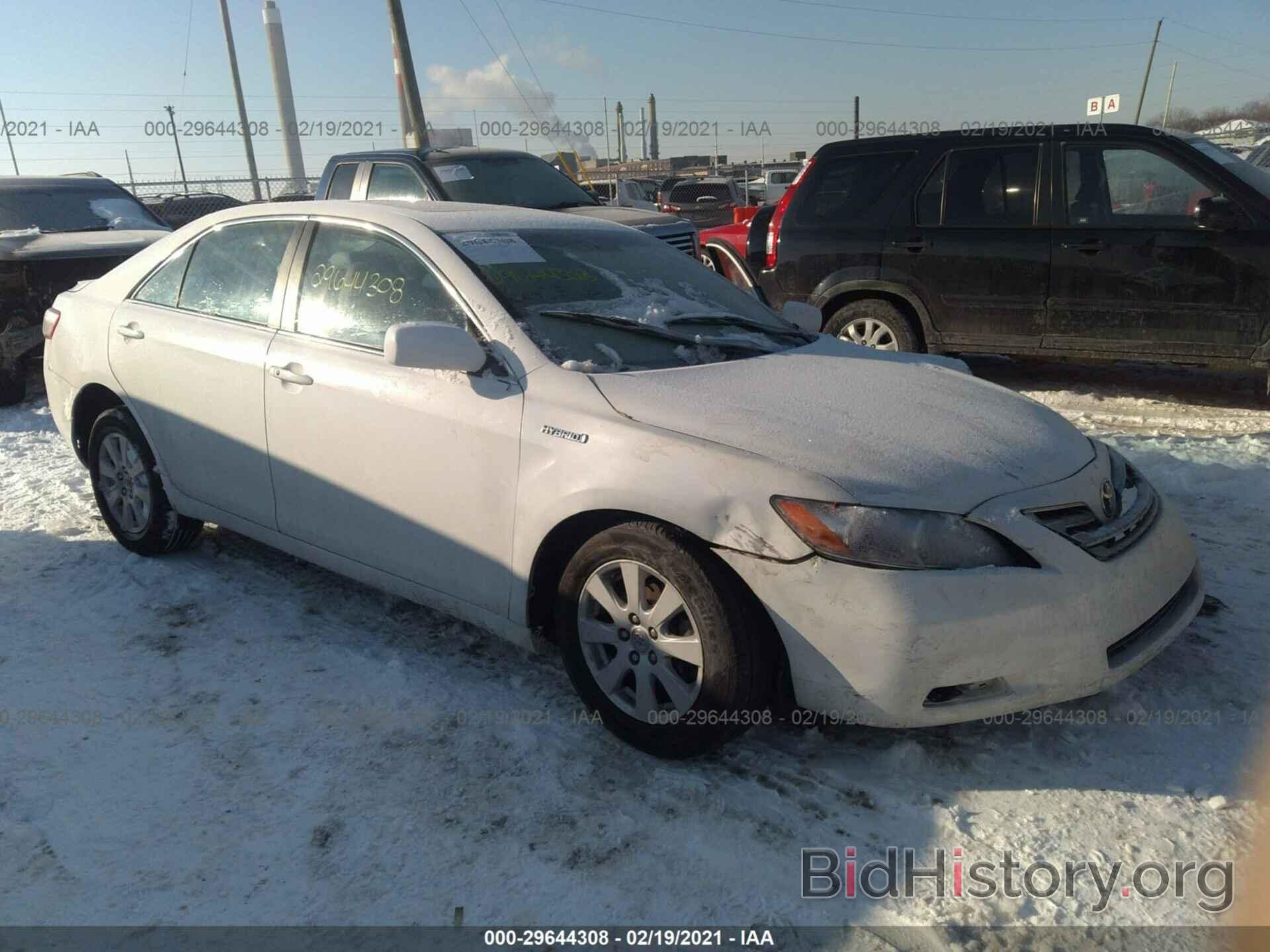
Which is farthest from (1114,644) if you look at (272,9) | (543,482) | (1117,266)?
(272,9)

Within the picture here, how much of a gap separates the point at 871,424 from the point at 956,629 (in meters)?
0.70

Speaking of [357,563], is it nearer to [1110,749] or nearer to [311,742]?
[311,742]

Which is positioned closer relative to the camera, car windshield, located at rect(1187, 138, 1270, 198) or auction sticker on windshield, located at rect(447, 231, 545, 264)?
auction sticker on windshield, located at rect(447, 231, 545, 264)

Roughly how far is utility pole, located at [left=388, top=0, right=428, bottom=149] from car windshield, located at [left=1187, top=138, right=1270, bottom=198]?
1453 centimetres

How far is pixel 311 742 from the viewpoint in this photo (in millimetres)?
2996

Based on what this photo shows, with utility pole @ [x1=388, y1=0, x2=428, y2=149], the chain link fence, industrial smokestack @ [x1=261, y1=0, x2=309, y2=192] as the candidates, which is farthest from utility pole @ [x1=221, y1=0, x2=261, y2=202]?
industrial smokestack @ [x1=261, y1=0, x2=309, y2=192]

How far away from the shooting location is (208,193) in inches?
928

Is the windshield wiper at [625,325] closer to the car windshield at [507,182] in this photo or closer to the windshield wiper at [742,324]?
the windshield wiper at [742,324]

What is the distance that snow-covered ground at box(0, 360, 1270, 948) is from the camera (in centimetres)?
234

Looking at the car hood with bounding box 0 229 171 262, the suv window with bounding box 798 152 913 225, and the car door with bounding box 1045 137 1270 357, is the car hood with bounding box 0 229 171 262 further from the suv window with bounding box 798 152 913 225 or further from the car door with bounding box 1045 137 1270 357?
the car door with bounding box 1045 137 1270 357

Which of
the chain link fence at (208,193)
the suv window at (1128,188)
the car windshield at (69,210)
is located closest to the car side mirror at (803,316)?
the suv window at (1128,188)

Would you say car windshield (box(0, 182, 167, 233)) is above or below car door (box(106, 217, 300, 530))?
above

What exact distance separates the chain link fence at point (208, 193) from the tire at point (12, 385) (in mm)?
13048

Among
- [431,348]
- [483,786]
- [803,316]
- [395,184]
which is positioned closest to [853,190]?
[803,316]
